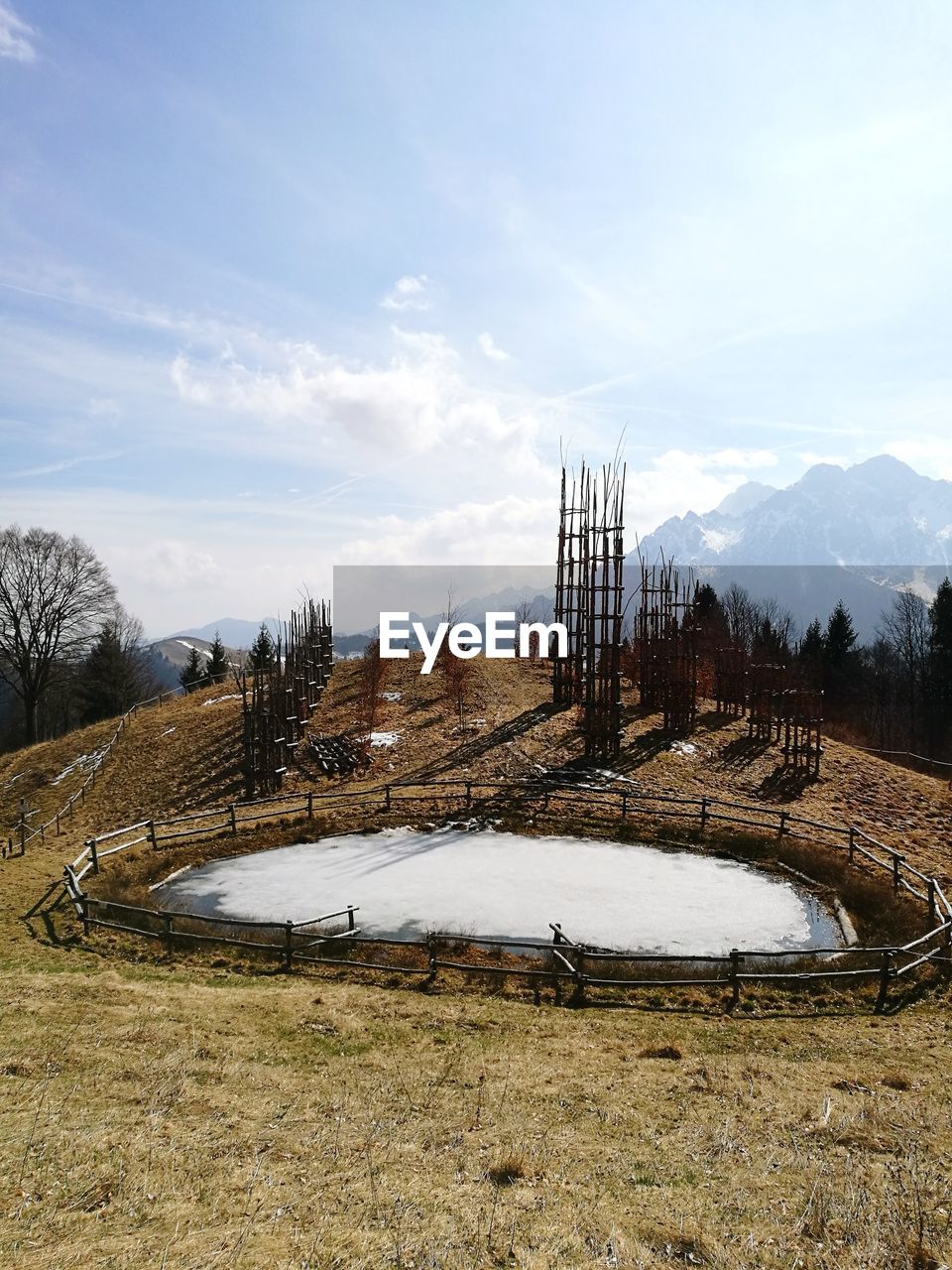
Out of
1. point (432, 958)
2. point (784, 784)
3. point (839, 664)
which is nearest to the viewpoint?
point (432, 958)

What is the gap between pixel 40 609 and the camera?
131 feet

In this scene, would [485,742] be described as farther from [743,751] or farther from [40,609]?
[40,609]

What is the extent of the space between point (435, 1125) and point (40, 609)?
39959 mm

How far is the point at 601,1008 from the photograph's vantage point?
37.3 feet

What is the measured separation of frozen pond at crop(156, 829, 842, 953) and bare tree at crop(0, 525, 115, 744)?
2810 cm

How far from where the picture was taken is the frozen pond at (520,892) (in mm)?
13852

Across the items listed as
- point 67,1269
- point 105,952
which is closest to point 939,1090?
point 67,1269

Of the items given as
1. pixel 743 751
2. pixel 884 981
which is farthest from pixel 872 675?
pixel 884 981

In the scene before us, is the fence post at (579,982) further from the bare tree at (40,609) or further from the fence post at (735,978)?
the bare tree at (40,609)

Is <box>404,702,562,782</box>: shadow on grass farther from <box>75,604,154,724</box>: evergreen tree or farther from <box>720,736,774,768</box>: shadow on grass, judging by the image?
<box>75,604,154,724</box>: evergreen tree

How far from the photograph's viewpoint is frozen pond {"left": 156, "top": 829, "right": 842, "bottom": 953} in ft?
45.4

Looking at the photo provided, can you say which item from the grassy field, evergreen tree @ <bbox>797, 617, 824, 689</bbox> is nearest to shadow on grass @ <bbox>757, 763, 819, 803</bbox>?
the grassy field

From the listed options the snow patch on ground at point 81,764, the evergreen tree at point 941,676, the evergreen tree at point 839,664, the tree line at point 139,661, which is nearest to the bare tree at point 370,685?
the tree line at point 139,661

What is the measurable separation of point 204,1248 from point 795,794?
72.1ft
